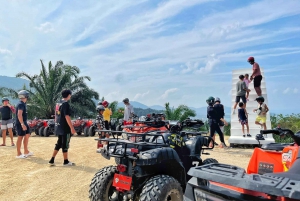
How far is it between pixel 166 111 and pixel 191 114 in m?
1.64

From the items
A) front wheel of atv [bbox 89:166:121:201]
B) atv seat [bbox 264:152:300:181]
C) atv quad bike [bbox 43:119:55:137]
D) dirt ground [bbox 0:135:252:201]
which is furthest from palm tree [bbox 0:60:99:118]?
atv seat [bbox 264:152:300:181]

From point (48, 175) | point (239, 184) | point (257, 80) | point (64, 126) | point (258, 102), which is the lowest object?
point (48, 175)

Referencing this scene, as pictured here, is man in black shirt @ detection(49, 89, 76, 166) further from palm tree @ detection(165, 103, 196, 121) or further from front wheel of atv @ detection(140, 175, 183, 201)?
palm tree @ detection(165, 103, 196, 121)

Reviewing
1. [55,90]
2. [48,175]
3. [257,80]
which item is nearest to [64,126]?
[48,175]

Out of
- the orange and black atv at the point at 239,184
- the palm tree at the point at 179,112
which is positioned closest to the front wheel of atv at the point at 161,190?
the orange and black atv at the point at 239,184

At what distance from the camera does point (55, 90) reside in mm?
22641

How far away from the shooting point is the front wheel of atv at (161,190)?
3.22 meters

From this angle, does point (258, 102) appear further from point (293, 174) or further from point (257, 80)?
point (293, 174)

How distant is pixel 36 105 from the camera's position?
874 inches

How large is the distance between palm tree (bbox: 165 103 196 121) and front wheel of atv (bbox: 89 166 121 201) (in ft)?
51.2

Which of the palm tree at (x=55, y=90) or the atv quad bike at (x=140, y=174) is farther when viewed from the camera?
the palm tree at (x=55, y=90)

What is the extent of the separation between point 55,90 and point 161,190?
20.7 meters

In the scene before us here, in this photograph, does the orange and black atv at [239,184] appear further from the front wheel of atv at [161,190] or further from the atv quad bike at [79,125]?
the atv quad bike at [79,125]

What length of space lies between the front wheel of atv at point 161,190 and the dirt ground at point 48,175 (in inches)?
71.7
